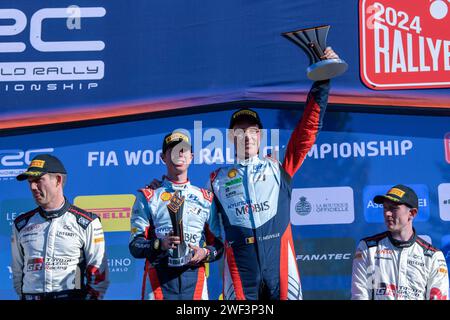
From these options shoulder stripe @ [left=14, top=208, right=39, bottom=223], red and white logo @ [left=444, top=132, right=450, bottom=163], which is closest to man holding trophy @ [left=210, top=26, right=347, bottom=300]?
red and white logo @ [left=444, top=132, right=450, bottom=163]

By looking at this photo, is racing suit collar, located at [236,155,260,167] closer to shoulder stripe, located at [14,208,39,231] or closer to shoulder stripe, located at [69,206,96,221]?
shoulder stripe, located at [69,206,96,221]

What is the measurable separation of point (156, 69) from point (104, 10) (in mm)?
532

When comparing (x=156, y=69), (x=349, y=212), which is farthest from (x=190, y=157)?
(x=349, y=212)

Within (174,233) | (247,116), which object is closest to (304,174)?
(247,116)

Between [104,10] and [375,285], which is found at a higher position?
[104,10]

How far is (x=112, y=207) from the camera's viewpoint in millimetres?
4168

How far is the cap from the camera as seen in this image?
3936mm

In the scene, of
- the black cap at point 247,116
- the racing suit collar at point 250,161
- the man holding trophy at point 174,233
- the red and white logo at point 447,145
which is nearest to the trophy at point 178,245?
the man holding trophy at point 174,233

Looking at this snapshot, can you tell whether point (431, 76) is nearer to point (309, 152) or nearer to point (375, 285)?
point (309, 152)

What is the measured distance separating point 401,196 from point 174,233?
1.30 meters

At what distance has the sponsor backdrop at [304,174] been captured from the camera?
4086mm

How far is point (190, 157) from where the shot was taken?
3.97m
